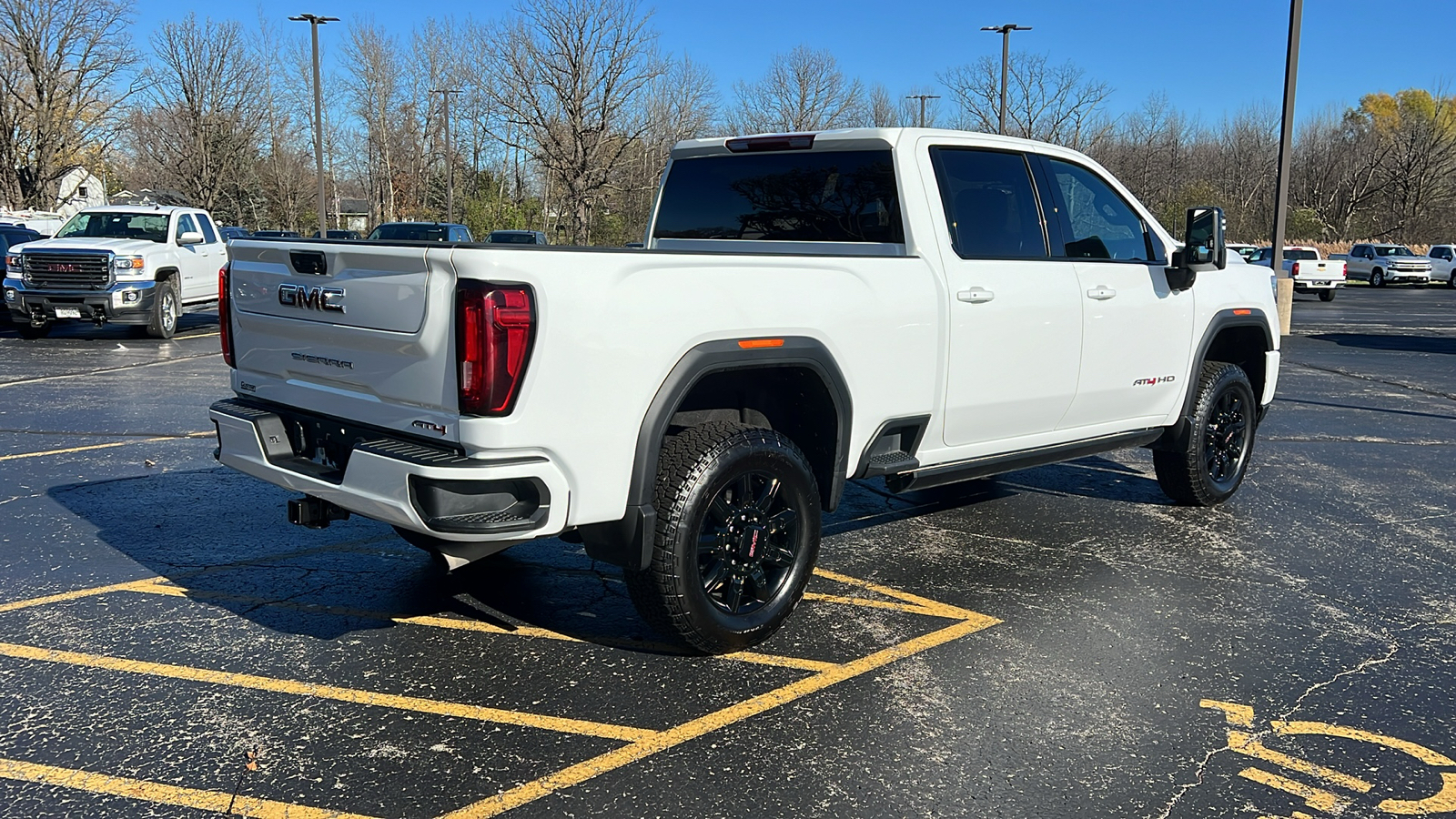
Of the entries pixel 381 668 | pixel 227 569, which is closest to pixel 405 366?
pixel 381 668

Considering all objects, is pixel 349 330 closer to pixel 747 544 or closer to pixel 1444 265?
pixel 747 544

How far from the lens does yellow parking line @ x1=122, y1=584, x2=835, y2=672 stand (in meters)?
4.44

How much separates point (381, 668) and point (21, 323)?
630 inches

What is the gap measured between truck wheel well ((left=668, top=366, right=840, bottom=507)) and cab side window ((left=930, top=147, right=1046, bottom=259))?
1076 millimetres

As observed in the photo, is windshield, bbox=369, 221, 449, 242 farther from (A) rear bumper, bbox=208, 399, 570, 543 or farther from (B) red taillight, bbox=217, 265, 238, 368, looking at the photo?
(A) rear bumper, bbox=208, 399, 570, 543

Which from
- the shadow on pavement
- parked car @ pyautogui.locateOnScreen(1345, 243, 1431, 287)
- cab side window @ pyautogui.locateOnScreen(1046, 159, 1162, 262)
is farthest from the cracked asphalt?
parked car @ pyautogui.locateOnScreen(1345, 243, 1431, 287)

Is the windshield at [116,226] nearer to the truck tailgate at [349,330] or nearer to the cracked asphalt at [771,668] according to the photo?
the cracked asphalt at [771,668]

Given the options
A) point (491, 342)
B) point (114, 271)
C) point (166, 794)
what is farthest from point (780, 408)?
point (114, 271)

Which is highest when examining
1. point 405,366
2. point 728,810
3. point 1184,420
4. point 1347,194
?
point 1347,194

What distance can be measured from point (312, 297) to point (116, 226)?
15.8m

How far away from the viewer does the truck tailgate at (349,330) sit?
3.72 meters

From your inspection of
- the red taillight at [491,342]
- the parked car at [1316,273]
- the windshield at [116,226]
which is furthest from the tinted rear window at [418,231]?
the parked car at [1316,273]

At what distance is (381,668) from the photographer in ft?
14.1

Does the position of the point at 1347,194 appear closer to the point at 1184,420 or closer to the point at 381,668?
the point at 1184,420
